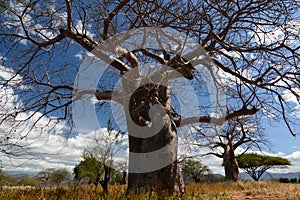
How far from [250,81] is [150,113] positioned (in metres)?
2.50

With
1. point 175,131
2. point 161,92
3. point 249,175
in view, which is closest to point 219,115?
point 175,131

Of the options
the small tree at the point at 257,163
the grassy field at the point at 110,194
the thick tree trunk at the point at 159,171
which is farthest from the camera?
the small tree at the point at 257,163

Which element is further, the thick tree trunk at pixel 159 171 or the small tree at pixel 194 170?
the small tree at pixel 194 170

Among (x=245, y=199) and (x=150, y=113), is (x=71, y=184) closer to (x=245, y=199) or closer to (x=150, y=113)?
(x=150, y=113)

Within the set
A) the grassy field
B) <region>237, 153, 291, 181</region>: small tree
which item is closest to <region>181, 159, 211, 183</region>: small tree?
<region>237, 153, 291, 181</region>: small tree

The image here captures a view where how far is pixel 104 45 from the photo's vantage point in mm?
4961

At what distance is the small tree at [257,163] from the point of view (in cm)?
2883

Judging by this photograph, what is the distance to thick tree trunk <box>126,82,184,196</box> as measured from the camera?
5562mm

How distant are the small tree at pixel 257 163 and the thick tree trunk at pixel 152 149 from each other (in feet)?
81.6

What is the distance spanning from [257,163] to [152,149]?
26987 mm

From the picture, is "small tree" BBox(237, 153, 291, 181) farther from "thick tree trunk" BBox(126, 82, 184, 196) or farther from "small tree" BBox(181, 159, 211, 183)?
"thick tree trunk" BBox(126, 82, 184, 196)

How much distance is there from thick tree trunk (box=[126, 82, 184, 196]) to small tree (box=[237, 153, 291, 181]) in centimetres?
2486

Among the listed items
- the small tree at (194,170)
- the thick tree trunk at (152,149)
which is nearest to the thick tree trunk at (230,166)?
the thick tree trunk at (152,149)

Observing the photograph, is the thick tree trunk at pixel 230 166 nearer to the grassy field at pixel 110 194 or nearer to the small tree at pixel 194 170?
the grassy field at pixel 110 194
